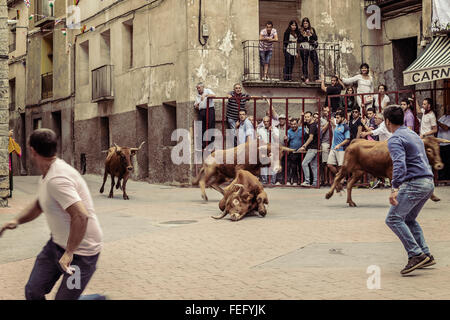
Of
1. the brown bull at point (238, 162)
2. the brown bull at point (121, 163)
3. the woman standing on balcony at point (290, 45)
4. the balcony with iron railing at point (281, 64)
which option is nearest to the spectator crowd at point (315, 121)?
the woman standing on balcony at point (290, 45)

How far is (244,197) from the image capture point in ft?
38.6

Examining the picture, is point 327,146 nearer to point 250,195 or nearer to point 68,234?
point 250,195

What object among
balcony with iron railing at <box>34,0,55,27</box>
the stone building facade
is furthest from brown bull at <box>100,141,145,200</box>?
balcony with iron railing at <box>34,0,55,27</box>

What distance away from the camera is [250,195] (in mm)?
11797

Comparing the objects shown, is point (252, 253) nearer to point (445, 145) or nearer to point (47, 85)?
point (445, 145)

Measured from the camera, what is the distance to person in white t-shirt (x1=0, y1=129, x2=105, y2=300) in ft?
14.6

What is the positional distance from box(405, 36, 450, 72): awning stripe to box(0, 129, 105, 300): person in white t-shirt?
508 inches

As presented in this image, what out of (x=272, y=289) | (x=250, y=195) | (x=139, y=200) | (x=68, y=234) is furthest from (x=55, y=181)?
(x=139, y=200)

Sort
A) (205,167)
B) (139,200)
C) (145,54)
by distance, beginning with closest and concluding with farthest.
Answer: (205,167) → (139,200) → (145,54)

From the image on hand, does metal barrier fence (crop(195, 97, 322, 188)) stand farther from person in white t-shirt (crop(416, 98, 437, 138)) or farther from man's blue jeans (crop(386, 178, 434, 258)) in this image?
man's blue jeans (crop(386, 178, 434, 258))

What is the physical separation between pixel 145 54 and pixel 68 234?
59.1ft

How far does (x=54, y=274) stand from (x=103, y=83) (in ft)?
67.6

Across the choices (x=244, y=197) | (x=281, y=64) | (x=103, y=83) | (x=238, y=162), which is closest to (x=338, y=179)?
(x=238, y=162)

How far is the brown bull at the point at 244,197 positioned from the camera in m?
11.7
